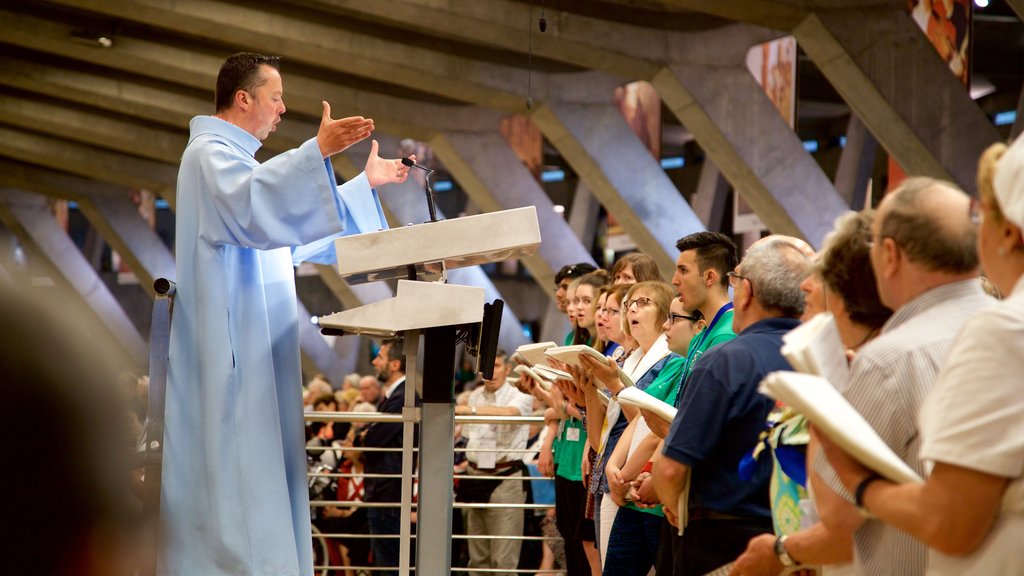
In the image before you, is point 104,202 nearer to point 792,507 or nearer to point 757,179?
point 757,179

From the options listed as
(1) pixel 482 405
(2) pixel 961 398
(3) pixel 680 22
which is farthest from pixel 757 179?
(2) pixel 961 398

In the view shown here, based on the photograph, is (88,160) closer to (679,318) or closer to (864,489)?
(679,318)

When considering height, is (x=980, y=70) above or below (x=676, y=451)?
above

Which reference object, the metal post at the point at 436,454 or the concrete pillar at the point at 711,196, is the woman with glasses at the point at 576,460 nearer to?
the metal post at the point at 436,454

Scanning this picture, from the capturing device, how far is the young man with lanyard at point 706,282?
11.7 feet

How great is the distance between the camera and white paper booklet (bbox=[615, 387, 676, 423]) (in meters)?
2.98

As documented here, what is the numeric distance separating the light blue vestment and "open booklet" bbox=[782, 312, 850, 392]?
5.35ft

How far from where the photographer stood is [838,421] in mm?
1738

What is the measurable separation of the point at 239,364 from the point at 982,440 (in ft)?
7.08

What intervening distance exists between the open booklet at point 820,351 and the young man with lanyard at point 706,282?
155 centimetres

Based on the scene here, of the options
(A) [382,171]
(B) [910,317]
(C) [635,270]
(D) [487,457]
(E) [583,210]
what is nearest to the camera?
(B) [910,317]

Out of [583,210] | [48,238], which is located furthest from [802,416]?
[48,238]

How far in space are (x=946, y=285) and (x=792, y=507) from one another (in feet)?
2.38

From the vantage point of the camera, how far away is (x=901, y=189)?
198 centimetres
